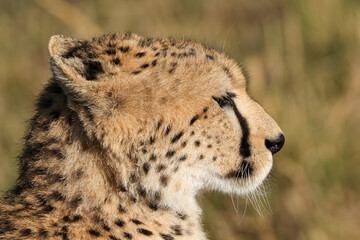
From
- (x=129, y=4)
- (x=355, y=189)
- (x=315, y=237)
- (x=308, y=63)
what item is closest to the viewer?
(x=315, y=237)

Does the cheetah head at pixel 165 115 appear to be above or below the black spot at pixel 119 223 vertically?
above

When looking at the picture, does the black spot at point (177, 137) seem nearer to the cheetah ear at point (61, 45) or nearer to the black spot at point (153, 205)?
the black spot at point (153, 205)

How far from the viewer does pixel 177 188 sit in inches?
90.4

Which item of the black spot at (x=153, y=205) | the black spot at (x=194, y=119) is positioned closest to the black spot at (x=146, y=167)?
the black spot at (x=153, y=205)

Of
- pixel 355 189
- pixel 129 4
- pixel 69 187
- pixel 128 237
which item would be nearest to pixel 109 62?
pixel 69 187

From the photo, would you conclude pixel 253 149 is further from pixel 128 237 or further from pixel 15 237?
pixel 15 237

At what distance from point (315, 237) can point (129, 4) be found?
3055 mm

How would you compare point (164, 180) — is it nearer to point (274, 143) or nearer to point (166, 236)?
point (166, 236)

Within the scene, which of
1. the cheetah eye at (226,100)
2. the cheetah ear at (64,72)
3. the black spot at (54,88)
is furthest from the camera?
the cheetah eye at (226,100)

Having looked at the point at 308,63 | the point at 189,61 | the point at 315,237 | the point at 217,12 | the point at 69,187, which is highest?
the point at 217,12

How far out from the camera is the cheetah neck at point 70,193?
2.15 m

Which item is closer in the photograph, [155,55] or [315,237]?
[155,55]

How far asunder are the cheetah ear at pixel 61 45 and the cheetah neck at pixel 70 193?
25cm

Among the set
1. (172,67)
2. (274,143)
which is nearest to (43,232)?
(172,67)
